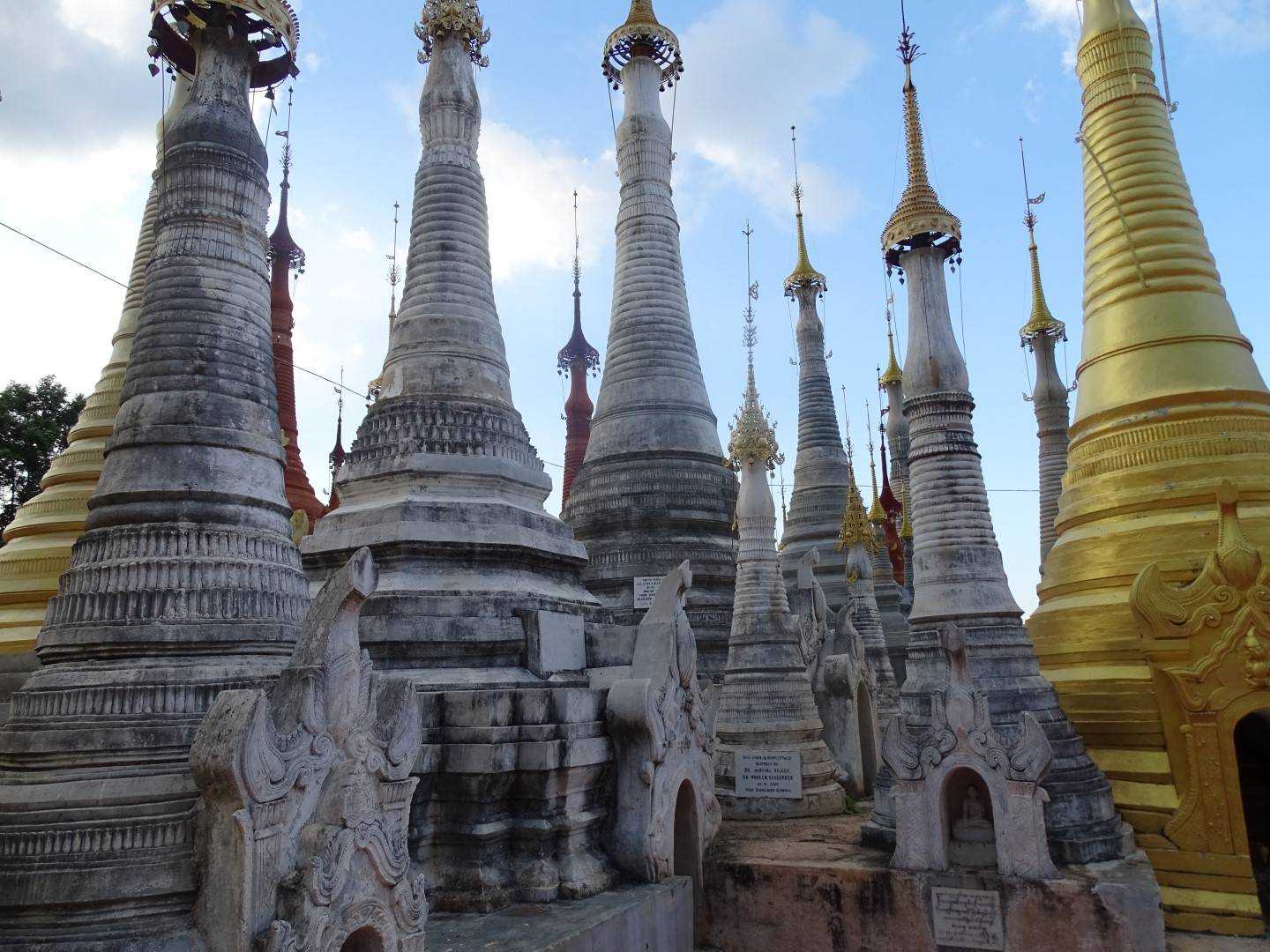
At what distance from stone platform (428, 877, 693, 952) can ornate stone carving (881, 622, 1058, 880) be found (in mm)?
2437

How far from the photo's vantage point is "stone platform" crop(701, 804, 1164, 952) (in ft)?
30.1

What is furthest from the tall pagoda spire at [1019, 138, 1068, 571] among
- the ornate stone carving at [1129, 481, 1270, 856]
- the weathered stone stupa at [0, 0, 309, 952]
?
the weathered stone stupa at [0, 0, 309, 952]

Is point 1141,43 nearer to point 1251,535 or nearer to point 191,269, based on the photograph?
point 1251,535

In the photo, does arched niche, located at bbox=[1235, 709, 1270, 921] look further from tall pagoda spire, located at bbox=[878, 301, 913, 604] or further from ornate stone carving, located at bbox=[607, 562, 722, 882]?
tall pagoda spire, located at bbox=[878, 301, 913, 604]

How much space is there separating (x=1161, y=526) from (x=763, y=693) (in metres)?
6.50

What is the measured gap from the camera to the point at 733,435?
16.4m

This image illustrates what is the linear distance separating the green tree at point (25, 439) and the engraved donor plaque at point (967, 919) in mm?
21148

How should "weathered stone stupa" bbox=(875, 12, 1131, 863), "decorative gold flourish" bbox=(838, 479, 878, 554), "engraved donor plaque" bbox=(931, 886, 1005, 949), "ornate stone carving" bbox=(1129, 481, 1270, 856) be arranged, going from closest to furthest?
"engraved donor plaque" bbox=(931, 886, 1005, 949) → "ornate stone carving" bbox=(1129, 481, 1270, 856) → "weathered stone stupa" bbox=(875, 12, 1131, 863) → "decorative gold flourish" bbox=(838, 479, 878, 554)

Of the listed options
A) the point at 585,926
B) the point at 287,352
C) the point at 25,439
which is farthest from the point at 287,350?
the point at 585,926

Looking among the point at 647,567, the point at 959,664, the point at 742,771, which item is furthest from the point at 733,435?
the point at 959,664

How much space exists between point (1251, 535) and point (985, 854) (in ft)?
16.4

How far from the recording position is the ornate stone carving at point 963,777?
9.58 meters

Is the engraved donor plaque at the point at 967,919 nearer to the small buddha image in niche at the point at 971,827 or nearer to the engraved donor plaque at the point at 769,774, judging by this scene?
the small buddha image in niche at the point at 971,827

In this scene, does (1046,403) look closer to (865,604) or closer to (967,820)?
(865,604)
